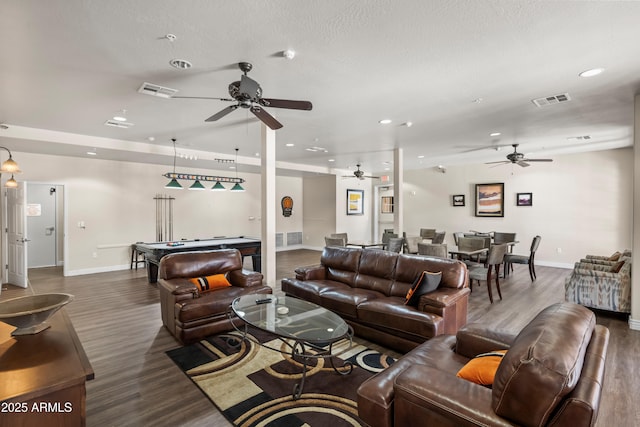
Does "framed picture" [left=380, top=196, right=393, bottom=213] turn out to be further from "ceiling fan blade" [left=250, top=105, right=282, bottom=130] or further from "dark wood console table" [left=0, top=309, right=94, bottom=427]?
"dark wood console table" [left=0, top=309, right=94, bottom=427]

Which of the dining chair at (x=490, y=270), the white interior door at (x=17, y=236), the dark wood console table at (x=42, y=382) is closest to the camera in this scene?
the dark wood console table at (x=42, y=382)

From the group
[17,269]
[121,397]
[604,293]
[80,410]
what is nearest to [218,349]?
[121,397]

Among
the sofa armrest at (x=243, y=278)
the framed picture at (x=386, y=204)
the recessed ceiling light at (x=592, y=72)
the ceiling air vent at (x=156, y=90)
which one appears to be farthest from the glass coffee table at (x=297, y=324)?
the framed picture at (x=386, y=204)

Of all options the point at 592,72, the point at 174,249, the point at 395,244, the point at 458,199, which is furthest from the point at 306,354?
the point at 458,199

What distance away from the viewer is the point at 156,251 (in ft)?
18.3

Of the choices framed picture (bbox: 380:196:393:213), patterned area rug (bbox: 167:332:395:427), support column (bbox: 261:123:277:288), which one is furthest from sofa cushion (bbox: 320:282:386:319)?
framed picture (bbox: 380:196:393:213)

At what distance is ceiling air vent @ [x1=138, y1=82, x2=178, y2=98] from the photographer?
353 cm

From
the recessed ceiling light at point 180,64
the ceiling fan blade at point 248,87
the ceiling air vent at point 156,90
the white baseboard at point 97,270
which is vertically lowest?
the white baseboard at point 97,270

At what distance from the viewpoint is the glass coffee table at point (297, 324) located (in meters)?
2.45

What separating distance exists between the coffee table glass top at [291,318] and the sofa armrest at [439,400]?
882mm

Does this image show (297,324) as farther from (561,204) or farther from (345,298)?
(561,204)

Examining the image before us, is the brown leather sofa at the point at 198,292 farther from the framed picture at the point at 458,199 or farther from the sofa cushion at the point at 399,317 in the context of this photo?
the framed picture at the point at 458,199

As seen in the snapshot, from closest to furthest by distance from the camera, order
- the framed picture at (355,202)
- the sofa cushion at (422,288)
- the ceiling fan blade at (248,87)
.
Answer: the ceiling fan blade at (248,87) < the sofa cushion at (422,288) < the framed picture at (355,202)

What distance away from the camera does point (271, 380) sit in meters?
2.66
